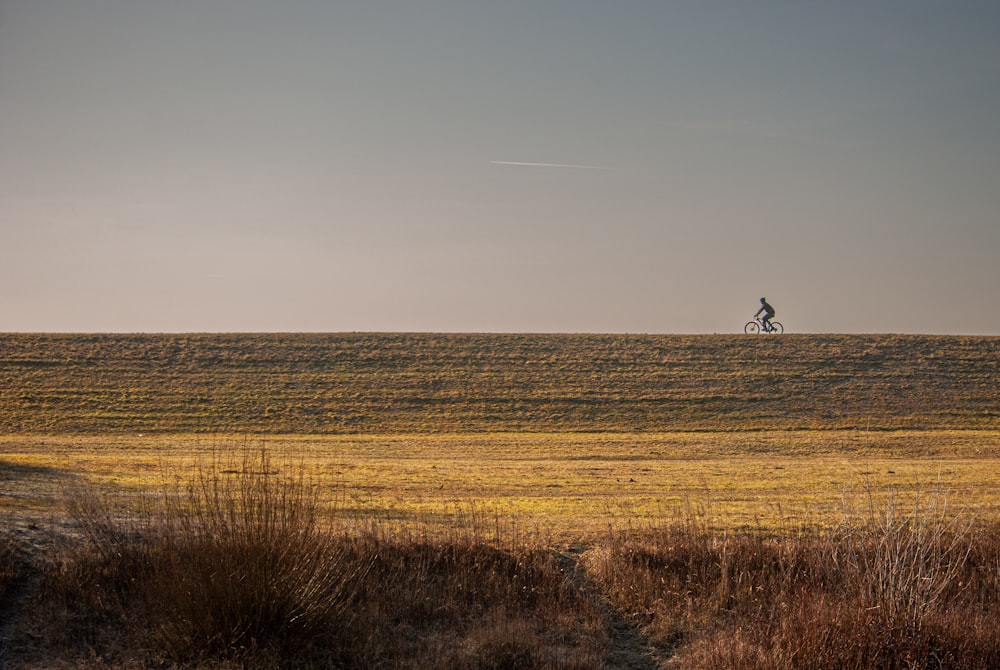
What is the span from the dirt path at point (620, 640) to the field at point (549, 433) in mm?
48

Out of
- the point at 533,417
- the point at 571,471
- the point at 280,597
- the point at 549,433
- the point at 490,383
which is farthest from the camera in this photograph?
the point at 490,383

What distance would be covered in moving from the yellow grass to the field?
157 millimetres

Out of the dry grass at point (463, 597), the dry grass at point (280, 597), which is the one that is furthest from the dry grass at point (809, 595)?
the dry grass at point (280, 597)

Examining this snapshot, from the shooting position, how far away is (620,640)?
474 inches

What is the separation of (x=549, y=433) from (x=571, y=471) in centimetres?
1505

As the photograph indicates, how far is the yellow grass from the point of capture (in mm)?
18547

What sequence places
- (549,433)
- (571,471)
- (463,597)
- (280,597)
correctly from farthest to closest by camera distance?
(549,433) → (571,471) → (463,597) → (280,597)

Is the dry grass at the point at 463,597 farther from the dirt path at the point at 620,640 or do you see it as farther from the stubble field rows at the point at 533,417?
the stubble field rows at the point at 533,417

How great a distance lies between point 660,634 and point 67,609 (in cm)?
767

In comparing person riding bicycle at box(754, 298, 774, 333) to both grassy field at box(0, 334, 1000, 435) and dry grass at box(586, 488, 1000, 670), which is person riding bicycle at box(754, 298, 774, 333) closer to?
grassy field at box(0, 334, 1000, 435)

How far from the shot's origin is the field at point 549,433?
15180 millimetres

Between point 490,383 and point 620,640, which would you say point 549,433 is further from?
point 620,640

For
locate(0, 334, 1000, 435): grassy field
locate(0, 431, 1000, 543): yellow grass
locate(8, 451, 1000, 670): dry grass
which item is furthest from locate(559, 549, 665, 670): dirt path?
locate(0, 334, 1000, 435): grassy field

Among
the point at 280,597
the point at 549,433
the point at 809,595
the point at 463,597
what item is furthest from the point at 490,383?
the point at 280,597
